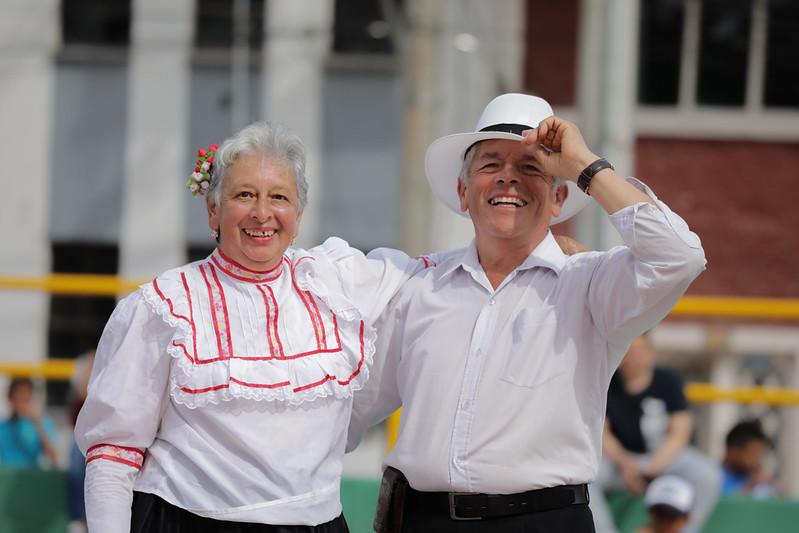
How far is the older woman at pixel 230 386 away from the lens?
324 cm

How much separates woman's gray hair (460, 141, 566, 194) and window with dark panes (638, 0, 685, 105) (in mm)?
12638

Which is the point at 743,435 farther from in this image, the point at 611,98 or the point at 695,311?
the point at 611,98

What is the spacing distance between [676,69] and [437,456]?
13.3m

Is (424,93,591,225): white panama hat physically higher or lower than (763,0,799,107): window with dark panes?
lower

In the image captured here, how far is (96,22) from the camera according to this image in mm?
14711

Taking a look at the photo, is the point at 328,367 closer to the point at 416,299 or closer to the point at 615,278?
the point at 416,299

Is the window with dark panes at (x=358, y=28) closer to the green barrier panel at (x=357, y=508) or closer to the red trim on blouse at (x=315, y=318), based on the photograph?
the green barrier panel at (x=357, y=508)

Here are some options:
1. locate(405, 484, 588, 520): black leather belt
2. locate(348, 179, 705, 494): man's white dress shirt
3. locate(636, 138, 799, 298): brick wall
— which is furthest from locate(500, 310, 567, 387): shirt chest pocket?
locate(636, 138, 799, 298): brick wall

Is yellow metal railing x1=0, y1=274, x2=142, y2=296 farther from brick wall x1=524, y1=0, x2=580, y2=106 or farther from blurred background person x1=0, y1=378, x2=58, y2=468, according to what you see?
brick wall x1=524, y1=0, x2=580, y2=106

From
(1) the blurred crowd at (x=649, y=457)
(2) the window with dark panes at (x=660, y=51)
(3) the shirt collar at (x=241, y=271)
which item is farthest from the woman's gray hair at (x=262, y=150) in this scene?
(2) the window with dark panes at (x=660, y=51)

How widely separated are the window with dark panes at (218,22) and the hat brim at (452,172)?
427 inches

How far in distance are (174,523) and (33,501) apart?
122 inches

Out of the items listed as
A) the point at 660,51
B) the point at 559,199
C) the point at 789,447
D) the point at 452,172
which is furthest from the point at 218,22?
the point at 559,199

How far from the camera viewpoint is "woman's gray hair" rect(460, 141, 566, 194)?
358cm
